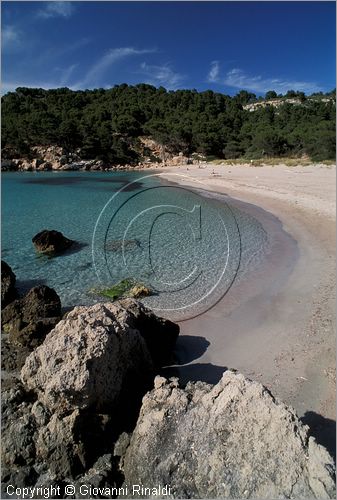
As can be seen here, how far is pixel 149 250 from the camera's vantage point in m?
14.4

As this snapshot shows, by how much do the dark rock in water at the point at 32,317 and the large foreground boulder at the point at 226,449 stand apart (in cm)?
344

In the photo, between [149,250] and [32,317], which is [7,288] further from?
[149,250]

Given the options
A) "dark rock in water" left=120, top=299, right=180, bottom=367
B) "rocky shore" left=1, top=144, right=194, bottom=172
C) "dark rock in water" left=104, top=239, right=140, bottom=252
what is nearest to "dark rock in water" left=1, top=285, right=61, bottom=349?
"dark rock in water" left=120, top=299, right=180, bottom=367

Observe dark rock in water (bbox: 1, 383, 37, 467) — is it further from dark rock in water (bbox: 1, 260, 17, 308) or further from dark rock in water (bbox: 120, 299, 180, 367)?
dark rock in water (bbox: 1, 260, 17, 308)

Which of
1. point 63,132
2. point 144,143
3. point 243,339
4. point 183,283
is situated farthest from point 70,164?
point 243,339

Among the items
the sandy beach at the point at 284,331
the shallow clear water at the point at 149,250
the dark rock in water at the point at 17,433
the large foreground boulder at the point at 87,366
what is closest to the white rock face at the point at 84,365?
the large foreground boulder at the point at 87,366

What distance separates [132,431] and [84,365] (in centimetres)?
111

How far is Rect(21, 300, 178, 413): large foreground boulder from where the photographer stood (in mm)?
4492

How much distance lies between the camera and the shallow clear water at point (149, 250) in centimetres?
1045

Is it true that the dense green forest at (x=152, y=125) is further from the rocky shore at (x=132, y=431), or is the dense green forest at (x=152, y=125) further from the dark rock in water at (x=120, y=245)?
the rocky shore at (x=132, y=431)

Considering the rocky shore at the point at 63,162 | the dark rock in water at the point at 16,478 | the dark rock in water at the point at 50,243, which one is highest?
A: the rocky shore at the point at 63,162

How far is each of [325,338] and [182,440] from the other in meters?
4.31

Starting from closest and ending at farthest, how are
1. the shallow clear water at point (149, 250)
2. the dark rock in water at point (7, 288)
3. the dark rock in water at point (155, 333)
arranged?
the dark rock in water at point (155, 333) → the dark rock in water at point (7, 288) → the shallow clear water at point (149, 250)

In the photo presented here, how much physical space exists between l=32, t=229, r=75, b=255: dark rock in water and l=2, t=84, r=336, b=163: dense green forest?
1537 inches
